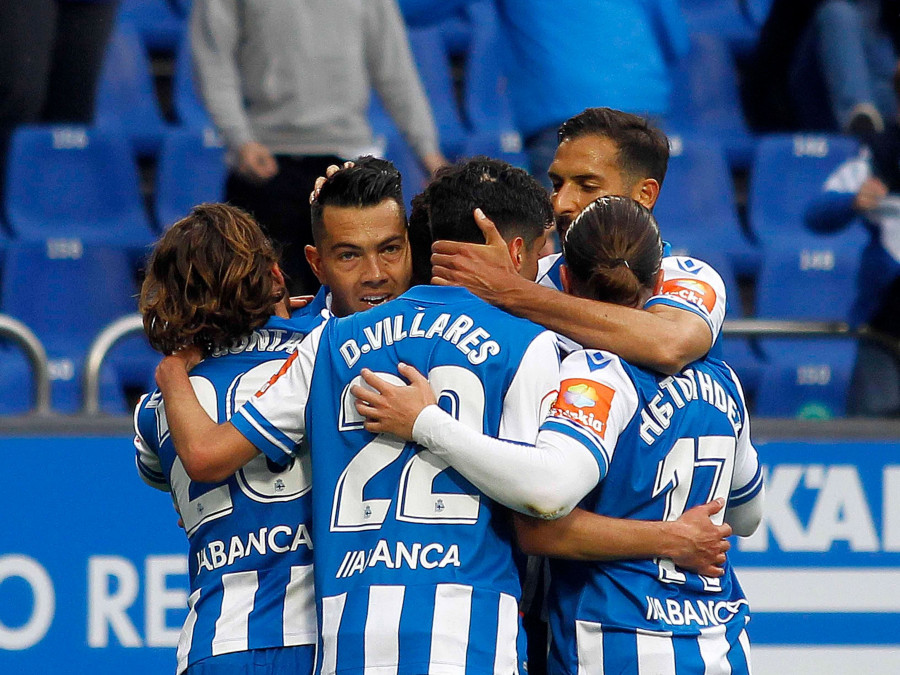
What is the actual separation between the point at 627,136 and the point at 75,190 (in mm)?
3528

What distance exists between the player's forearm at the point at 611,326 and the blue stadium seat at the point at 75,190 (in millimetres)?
3362

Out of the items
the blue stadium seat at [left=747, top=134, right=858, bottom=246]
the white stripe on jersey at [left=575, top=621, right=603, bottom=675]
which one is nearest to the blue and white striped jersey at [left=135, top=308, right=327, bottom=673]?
the white stripe on jersey at [left=575, top=621, right=603, bottom=675]

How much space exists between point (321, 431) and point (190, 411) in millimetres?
260

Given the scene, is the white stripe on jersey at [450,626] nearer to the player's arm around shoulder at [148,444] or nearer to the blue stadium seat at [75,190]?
the player's arm around shoulder at [148,444]

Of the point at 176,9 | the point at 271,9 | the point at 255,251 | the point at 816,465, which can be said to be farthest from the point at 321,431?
the point at 176,9

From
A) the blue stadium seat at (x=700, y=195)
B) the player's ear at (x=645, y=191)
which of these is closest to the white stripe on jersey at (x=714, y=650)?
the player's ear at (x=645, y=191)

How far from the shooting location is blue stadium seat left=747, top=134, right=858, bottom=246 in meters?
6.25

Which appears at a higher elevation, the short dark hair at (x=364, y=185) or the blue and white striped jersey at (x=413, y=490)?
the short dark hair at (x=364, y=185)

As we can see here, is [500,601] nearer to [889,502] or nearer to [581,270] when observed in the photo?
[581,270]

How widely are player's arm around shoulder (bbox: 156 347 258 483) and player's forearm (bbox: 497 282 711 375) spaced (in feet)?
1.74

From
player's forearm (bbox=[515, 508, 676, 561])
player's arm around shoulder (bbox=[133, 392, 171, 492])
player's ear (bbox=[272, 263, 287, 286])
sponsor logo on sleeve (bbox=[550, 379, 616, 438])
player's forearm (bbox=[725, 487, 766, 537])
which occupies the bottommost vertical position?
player's forearm (bbox=[725, 487, 766, 537])

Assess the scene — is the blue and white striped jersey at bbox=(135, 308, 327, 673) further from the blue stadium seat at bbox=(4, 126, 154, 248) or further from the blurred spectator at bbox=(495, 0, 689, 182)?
the blue stadium seat at bbox=(4, 126, 154, 248)

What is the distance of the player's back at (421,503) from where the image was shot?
215 cm

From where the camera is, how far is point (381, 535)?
7.18 feet
